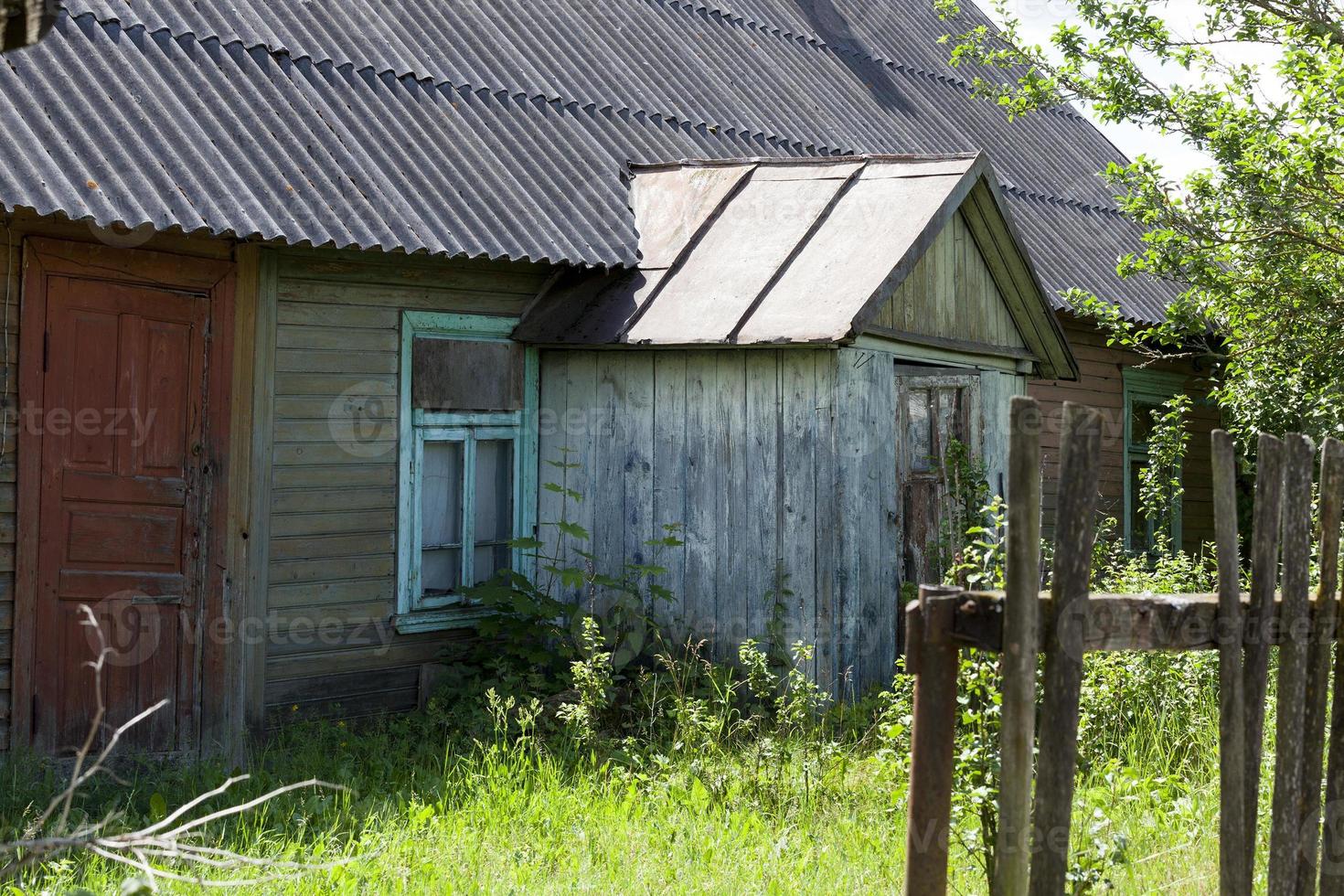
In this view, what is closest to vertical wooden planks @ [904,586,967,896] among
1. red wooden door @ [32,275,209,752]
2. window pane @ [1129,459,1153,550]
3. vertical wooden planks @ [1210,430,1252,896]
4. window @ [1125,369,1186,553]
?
vertical wooden planks @ [1210,430,1252,896]

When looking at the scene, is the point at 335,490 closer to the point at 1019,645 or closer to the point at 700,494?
the point at 700,494

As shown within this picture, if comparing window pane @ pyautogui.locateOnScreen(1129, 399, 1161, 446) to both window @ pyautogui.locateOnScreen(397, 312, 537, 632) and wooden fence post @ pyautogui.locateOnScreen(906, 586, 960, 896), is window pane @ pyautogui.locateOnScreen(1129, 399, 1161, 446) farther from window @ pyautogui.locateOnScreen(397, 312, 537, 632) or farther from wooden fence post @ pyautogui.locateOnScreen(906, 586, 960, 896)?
wooden fence post @ pyautogui.locateOnScreen(906, 586, 960, 896)

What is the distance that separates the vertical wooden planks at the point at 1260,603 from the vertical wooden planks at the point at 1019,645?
620 millimetres

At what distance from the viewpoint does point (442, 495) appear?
26.6ft

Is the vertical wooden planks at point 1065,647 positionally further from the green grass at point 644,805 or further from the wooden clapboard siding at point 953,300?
the wooden clapboard siding at point 953,300

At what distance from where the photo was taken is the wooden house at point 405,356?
6453 mm

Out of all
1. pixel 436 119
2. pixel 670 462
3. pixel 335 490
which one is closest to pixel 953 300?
pixel 670 462

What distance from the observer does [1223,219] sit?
8.01 meters

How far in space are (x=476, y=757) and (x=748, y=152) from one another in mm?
5542

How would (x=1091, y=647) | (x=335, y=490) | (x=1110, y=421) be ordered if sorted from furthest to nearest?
(x=1110, y=421), (x=335, y=490), (x=1091, y=647)

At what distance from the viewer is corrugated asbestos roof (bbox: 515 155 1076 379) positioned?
755 centimetres

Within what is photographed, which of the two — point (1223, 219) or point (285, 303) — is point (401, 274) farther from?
point (1223, 219)

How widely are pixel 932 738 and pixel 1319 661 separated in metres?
1.11

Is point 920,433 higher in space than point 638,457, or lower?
higher
